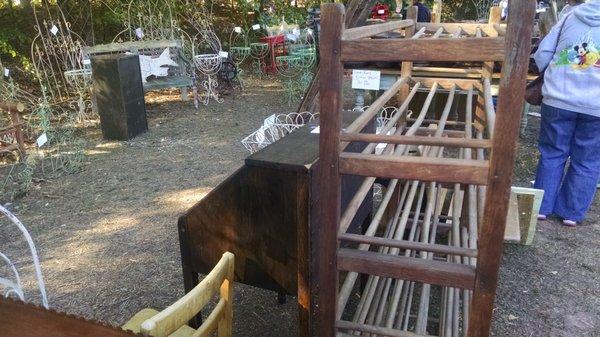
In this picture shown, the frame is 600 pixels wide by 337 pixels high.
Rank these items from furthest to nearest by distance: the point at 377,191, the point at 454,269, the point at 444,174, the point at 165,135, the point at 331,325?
the point at 165,135, the point at 377,191, the point at 331,325, the point at 454,269, the point at 444,174

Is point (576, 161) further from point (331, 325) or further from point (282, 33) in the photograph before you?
point (282, 33)

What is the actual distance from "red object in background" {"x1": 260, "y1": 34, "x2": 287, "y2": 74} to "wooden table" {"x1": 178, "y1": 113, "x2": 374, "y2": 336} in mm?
9267

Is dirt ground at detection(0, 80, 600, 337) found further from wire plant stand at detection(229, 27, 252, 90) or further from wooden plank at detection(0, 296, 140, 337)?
wire plant stand at detection(229, 27, 252, 90)

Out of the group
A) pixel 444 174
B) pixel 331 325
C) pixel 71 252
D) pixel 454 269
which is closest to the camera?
pixel 444 174

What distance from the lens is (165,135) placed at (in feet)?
21.1

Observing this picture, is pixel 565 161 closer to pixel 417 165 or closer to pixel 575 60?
pixel 575 60

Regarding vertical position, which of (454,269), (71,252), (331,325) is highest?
(454,269)

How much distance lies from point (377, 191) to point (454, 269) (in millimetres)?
2871

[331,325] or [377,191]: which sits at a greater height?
[331,325]

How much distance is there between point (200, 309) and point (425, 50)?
1011 millimetres

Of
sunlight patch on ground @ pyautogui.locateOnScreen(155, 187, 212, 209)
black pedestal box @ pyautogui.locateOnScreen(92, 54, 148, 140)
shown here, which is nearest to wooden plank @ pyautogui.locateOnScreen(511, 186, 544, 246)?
sunlight patch on ground @ pyautogui.locateOnScreen(155, 187, 212, 209)

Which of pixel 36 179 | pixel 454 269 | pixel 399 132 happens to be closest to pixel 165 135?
pixel 36 179

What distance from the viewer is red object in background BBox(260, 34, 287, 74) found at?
10977 mm

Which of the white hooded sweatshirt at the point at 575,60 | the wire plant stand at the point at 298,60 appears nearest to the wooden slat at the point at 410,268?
the white hooded sweatshirt at the point at 575,60
